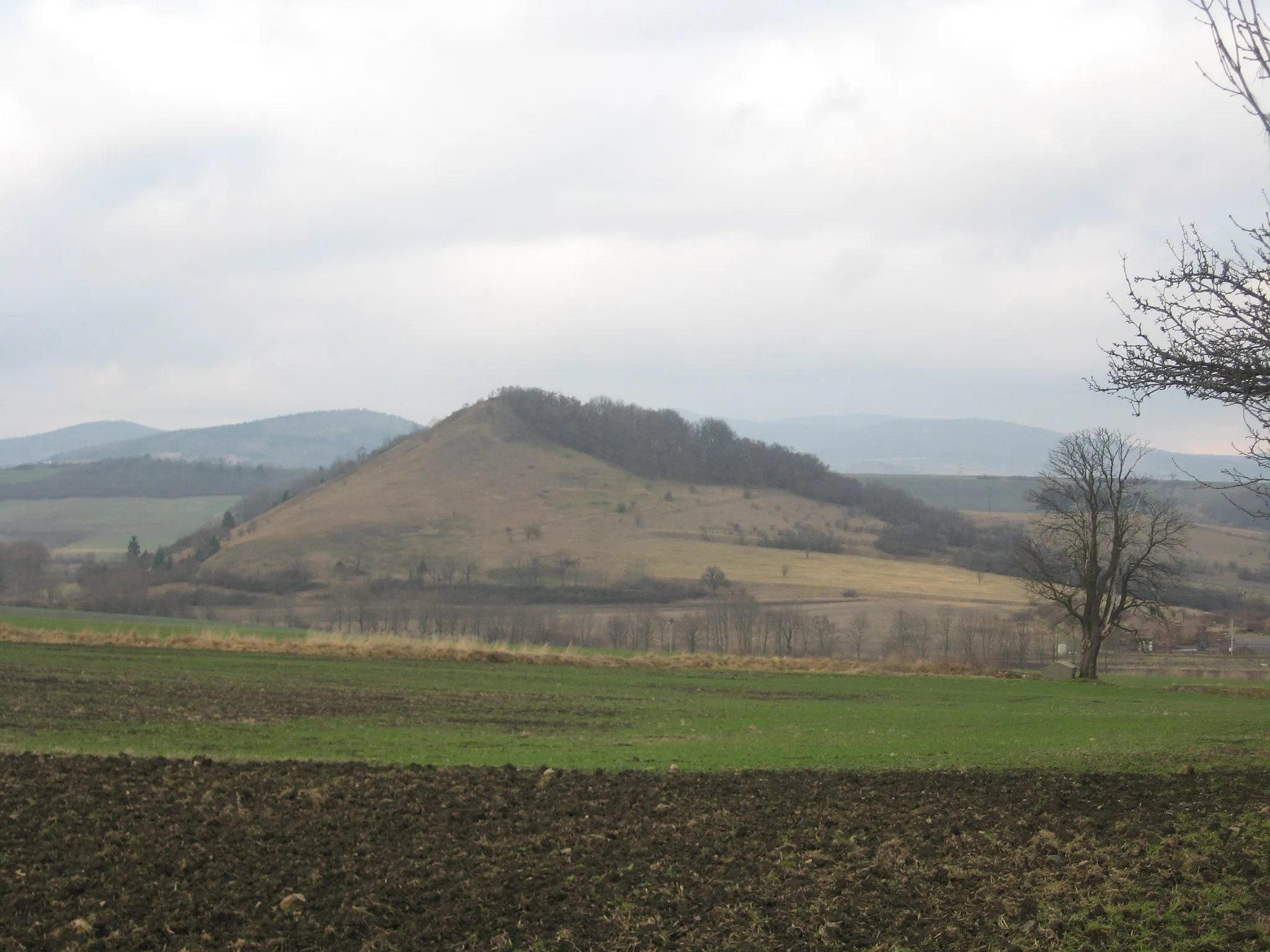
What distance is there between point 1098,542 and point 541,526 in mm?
103523

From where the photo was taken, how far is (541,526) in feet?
497

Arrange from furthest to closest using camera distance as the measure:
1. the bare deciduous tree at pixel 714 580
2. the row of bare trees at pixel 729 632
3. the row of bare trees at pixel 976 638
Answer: the bare deciduous tree at pixel 714 580
the row of bare trees at pixel 729 632
the row of bare trees at pixel 976 638

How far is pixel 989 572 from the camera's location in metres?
134

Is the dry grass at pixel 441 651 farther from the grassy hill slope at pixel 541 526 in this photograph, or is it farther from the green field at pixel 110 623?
the grassy hill slope at pixel 541 526

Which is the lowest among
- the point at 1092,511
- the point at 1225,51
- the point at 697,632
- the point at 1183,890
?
the point at 697,632

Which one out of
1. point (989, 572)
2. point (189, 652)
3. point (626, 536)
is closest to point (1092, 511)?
point (189, 652)

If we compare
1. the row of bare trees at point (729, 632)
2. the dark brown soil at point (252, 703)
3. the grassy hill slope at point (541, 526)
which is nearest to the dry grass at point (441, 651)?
the dark brown soil at point (252, 703)

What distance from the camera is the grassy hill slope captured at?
128 metres

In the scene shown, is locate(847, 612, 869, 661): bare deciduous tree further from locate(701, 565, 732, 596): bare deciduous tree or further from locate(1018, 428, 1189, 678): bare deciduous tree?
locate(1018, 428, 1189, 678): bare deciduous tree

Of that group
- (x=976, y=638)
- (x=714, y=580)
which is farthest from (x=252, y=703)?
(x=714, y=580)

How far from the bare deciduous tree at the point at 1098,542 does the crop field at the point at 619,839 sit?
98.2 feet

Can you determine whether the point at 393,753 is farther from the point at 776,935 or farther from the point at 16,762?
the point at 776,935

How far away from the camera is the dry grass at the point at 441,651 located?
1919 inches

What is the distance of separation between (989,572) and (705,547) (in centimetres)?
3532
